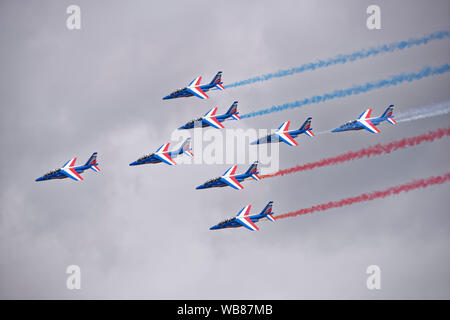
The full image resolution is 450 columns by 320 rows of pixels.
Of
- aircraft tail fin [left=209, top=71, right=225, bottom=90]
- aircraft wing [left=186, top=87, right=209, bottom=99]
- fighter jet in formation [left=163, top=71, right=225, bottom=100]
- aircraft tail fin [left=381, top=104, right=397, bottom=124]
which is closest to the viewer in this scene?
aircraft tail fin [left=381, top=104, right=397, bottom=124]

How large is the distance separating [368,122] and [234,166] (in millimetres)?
22226

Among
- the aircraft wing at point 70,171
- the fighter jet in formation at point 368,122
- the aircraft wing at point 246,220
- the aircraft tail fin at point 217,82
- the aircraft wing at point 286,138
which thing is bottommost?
the aircraft wing at point 246,220

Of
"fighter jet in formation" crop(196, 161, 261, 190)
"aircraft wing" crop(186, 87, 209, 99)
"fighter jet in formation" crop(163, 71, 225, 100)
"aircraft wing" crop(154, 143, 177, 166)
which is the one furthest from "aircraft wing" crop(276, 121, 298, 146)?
"aircraft wing" crop(154, 143, 177, 166)

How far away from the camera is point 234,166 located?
13662cm

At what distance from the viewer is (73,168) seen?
139 metres

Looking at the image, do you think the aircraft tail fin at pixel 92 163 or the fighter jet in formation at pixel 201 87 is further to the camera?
the fighter jet in formation at pixel 201 87

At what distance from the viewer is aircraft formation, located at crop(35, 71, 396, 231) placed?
133 m

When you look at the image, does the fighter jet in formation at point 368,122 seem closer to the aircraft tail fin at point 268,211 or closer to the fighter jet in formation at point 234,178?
the fighter jet in formation at point 234,178

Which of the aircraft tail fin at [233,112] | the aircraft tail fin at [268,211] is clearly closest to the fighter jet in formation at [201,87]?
the aircraft tail fin at [233,112]

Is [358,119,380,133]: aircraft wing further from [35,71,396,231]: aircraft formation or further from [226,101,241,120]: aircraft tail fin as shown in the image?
[226,101,241,120]: aircraft tail fin

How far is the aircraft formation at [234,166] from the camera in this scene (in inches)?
5251
